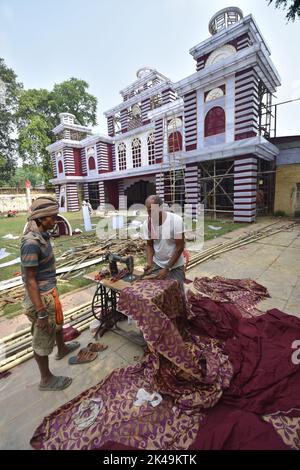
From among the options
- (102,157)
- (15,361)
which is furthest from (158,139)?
(15,361)

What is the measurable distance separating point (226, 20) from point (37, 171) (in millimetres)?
24232

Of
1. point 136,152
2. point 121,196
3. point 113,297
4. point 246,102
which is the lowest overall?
point 113,297

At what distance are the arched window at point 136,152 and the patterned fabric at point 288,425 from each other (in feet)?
63.2

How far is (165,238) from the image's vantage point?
295cm

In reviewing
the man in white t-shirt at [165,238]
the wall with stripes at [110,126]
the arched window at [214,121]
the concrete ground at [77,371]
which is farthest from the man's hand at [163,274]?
the wall with stripes at [110,126]

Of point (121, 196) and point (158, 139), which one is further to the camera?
point (121, 196)

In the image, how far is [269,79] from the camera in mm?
11680

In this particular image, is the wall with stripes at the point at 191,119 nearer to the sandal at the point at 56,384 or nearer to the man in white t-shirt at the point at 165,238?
the man in white t-shirt at the point at 165,238

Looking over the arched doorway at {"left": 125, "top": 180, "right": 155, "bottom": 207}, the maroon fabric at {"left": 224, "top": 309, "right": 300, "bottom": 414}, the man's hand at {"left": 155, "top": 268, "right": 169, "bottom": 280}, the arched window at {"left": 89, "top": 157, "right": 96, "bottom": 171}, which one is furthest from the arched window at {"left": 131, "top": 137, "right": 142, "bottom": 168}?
the maroon fabric at {"left": 224, "top": 309, "right": 300, "bottom": 414}

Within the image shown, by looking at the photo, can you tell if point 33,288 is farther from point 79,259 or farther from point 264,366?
point 79,259

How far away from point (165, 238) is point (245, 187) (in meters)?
9.80

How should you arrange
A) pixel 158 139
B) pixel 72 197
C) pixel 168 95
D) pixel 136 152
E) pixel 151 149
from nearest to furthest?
pixel 158 139, pixel 168 95, pixel 151 149, pixel 136 152, pixel 72 197

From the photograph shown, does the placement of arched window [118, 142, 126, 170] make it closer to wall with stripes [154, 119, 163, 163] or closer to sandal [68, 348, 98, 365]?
wall with stripes [154, 119, 163, 163]

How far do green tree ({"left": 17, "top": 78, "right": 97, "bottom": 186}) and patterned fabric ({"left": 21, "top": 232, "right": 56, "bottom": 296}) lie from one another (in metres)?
27.8
